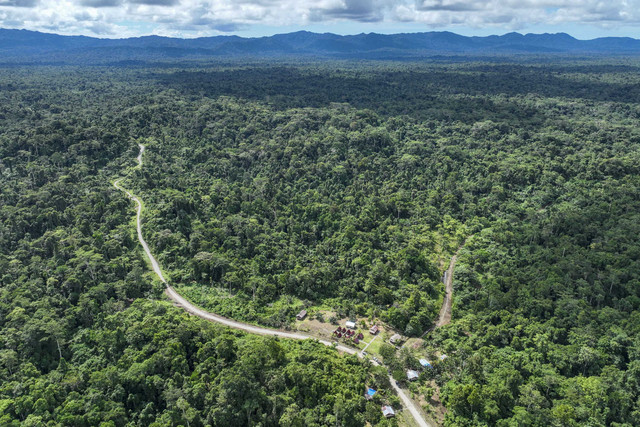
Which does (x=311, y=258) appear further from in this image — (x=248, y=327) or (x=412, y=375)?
(x=412, y=375)

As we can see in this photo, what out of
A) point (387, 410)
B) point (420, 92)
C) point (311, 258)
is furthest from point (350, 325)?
point (420, 92)

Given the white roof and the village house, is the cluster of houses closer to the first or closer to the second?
the village house

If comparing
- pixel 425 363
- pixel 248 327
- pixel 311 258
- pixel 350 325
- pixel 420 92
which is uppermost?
pixel 420 92

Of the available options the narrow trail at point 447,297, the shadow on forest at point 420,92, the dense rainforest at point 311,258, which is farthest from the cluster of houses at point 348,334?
the shadow on forest at point 420,92

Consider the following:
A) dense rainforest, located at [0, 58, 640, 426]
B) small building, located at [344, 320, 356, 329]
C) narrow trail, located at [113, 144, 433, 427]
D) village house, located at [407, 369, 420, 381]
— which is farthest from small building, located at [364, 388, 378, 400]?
small building, located at [344, 320, 356, 329]

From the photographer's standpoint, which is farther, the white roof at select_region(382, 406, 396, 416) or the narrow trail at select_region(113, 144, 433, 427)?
the narrow trail at select_region(113, 144, 433, 427)

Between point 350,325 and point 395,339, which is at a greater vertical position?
point 350,325
